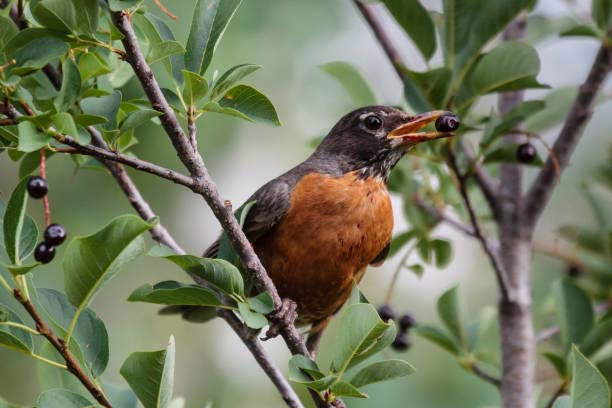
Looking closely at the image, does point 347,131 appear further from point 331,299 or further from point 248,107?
point 248,107

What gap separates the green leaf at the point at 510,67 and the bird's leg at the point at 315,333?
131 cm

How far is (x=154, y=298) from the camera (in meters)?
2.17

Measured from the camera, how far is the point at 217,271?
221 cm

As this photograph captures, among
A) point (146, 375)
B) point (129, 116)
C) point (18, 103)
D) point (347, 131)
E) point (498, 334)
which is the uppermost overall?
point (18, 103)

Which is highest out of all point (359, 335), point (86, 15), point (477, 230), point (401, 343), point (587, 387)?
point (86, 15)

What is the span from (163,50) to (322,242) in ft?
4.73

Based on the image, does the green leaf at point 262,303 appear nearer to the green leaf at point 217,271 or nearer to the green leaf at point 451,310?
the green leaf at point 217,271

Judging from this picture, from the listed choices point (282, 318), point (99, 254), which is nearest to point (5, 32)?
point (99, 254)

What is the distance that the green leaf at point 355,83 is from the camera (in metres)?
3.84

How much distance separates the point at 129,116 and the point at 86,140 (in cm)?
13

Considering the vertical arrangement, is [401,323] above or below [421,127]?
below

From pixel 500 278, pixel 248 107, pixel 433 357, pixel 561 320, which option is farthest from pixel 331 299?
pixel 433 357

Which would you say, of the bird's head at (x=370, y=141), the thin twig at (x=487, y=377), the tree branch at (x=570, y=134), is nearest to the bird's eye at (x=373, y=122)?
the bird's head at (x=370, y=141)

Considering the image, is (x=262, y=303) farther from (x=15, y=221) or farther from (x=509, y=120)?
(x=509, y=120)
